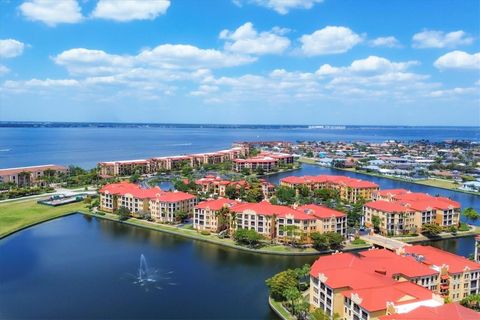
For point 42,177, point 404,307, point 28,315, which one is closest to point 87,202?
point 42,177

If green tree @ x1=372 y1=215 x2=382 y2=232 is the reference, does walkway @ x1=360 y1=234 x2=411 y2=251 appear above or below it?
below

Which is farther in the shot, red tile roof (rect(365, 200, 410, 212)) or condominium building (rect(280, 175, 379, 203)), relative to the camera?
condominium building (rect(280, 175, 379, 203))

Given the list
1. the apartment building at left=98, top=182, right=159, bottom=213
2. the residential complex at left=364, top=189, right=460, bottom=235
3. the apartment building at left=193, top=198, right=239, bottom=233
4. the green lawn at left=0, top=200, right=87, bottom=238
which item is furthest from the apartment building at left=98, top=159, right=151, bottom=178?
the residential complex at left=364, top=189, right=460, bottom=235

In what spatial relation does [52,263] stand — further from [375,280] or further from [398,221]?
[398,221]

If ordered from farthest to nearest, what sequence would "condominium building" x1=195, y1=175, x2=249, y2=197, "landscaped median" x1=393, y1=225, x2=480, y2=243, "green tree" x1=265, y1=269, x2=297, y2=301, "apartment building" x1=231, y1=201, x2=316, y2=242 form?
1. "condominium building" x1=195, y1=175, x2=249, y2=197
2. "landscaped median" x1=393, y1=225, x2=480, y2=243
3. "apartment building" x1=231, y1=201, x2=316, y2=242
4. "green tree" x1=265, y1=269, x2=297, y2=301

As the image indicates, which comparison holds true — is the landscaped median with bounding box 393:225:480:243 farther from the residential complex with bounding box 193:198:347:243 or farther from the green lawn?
the green lawn

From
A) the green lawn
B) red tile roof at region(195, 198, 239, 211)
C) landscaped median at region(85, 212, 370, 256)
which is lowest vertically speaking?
landscaped median at region(85, 212, 370, 256)

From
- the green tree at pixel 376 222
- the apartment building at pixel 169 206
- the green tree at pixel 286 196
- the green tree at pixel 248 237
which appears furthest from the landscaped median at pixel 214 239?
the green tree at pixel 286 196
